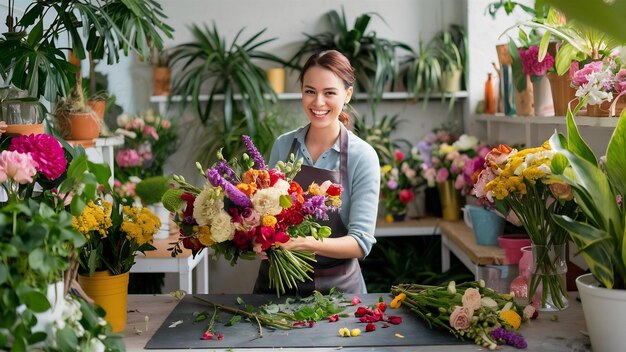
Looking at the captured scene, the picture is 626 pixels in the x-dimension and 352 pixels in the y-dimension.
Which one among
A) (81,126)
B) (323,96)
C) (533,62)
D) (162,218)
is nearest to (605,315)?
(323,96)

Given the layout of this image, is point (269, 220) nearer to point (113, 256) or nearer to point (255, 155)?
point (255, 155)

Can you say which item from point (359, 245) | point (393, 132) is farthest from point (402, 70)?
point (359, 245)

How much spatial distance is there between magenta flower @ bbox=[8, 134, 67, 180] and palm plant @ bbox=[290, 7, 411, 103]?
3332 mm

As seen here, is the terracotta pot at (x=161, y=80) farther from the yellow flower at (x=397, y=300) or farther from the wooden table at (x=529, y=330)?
the yellow flower at (x=397, y=300)

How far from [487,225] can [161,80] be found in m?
2.45

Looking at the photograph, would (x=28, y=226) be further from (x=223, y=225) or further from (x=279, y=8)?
(x=279, y=8)

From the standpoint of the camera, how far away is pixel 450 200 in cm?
477

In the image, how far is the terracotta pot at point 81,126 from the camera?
3.44 metres

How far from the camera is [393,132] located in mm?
5121

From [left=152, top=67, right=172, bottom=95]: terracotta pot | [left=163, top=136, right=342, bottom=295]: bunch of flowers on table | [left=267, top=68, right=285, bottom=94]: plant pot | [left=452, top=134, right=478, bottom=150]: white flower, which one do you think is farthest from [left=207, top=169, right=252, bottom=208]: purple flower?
[left=152, top=67, right=172, bottom=95]: terracotta pot

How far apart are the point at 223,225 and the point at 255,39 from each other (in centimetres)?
338

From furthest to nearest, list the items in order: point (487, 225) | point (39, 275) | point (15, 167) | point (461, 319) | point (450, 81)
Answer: point (450, 81) → point (487, 225) → point (461, 319) → point (15, 167) → point (39, 275)

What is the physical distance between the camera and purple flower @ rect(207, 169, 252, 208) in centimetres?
181

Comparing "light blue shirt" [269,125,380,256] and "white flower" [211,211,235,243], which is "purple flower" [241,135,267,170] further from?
"light blue shirt" [269,125,380,256]
